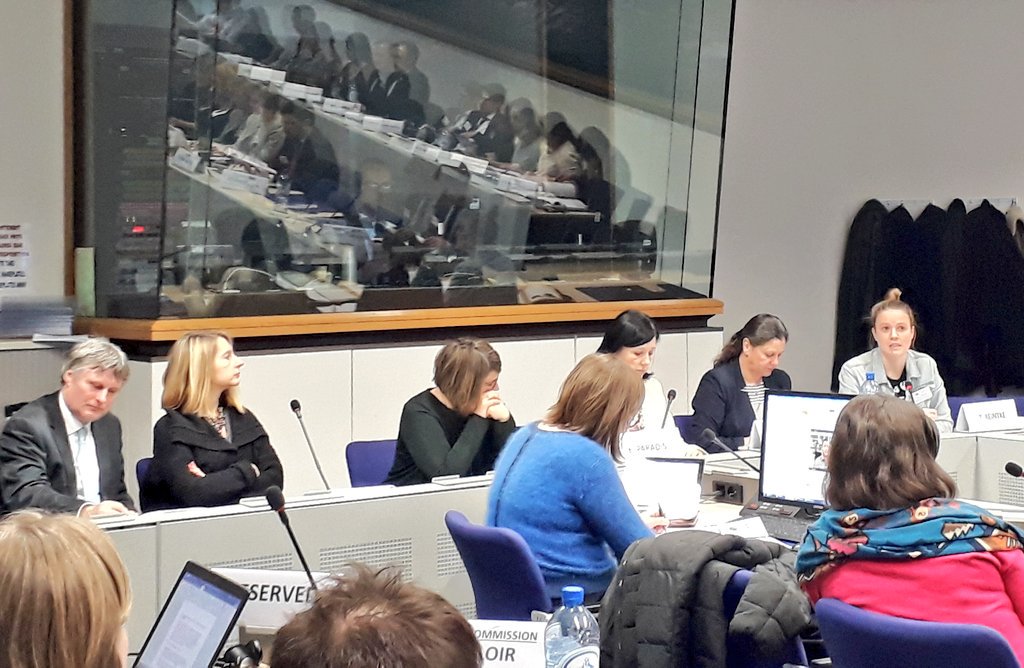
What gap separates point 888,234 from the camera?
9102 mm

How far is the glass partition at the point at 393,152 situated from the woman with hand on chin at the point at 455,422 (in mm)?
1833

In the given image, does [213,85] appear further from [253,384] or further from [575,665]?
[575,665]

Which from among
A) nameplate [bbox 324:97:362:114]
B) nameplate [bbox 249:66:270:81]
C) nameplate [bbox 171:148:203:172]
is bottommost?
nameplate [bbox 171:148:203:172]

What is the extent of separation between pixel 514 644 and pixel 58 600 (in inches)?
39.4

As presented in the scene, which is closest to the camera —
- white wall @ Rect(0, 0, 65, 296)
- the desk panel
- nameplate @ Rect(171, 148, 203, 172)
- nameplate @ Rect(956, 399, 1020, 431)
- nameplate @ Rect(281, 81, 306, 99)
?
the desk panel

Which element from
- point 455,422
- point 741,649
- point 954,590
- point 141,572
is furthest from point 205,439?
point 954,590

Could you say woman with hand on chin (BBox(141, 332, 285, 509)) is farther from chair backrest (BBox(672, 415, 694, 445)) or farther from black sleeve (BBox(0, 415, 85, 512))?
chair backrest (BBox(672, 415, 694, 445))

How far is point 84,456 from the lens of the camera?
164 inches

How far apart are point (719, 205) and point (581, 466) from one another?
202 inches

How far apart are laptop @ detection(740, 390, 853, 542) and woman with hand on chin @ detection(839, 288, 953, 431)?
1301mm

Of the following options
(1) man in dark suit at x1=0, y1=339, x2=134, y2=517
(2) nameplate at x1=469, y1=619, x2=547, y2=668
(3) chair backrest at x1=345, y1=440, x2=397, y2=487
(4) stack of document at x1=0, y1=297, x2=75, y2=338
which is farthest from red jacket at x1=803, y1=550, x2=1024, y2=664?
(4) stack of document at x1=0, y1=297, x2=75, y2=338

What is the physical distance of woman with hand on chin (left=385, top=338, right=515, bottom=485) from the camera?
4.68 metres

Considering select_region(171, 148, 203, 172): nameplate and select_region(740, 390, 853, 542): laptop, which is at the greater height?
select_region(171, 148, 203, 172): nameplate

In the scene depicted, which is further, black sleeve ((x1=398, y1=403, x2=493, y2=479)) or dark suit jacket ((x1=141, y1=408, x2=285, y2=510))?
black sleeve ((x1=398, y1=403, x2=493, y2=479))
